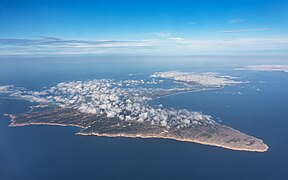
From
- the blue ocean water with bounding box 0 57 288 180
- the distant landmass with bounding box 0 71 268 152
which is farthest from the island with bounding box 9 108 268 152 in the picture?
the blue ocean water with bounding box 0 57 288 180

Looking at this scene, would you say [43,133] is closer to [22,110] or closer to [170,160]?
[22,110]

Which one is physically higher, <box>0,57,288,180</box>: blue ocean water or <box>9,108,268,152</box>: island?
<box>9,108,268,152</box>: island

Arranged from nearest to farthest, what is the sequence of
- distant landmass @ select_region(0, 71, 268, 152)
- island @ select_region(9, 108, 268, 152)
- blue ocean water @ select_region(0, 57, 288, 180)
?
blue ocean water @ select_region(0, 57, 288, 180), island @ select_region(9, 108, 268, 152), distant landmass @ select_region(0, 71, 268, 152)

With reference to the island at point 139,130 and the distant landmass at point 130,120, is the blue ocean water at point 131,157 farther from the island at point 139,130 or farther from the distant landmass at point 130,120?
the distant landmass at point 130,120

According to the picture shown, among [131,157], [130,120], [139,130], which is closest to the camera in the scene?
[131,157]

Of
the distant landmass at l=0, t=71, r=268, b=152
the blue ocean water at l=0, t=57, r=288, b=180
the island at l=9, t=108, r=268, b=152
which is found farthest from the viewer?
the distant landmass at l=0, t=71, r=268, b=152

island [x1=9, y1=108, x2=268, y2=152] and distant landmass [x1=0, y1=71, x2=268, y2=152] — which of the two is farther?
distant landmass [x1=0, y1=71, x2=268, y2=152]

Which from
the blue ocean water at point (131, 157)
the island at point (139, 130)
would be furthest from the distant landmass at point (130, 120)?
the blue ocean water at point (131, 157)

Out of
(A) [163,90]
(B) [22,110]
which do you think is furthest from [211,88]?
(B) [22,110]

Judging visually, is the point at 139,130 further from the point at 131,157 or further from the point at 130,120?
the point at 131,157

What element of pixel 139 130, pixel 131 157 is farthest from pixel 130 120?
pixel 131 157

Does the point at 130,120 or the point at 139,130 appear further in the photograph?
the point at 130,120

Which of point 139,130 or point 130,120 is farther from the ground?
point 130,120

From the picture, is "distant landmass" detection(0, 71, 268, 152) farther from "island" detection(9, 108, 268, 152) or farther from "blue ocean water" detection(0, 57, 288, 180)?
"blue ocean water" detection(0, 57, 288, 180)
